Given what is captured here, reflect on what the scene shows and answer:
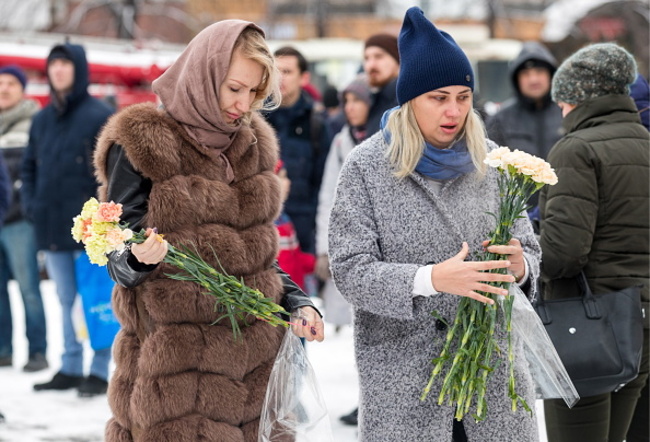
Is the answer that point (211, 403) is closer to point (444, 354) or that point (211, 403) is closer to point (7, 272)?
point (444, 354)

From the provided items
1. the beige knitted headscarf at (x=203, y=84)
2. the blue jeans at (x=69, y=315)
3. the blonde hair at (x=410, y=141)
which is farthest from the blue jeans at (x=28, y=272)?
the blonde hair at (x=410, y=141)

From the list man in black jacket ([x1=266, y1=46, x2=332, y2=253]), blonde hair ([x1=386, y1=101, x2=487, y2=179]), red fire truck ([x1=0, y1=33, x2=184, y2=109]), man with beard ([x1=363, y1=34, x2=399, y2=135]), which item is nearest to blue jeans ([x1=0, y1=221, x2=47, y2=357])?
man in black jacket ([x1=266, y1=46, x2=332, y2=253])

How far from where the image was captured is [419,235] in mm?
2592

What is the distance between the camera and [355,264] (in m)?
2.53

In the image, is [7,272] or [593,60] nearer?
[593,60]

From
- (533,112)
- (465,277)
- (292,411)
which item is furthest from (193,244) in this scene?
(533,112)

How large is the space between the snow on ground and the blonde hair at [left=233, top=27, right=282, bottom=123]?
8.69ft

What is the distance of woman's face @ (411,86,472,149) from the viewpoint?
8.61 feet

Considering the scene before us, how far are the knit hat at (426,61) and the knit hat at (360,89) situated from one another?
2.82 metres

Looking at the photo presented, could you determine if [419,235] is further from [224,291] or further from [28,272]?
[28,272]

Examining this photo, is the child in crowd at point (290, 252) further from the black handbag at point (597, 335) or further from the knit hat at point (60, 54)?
the black handbag at point (597, 335)

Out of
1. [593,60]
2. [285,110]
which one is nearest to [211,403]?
[593,60]

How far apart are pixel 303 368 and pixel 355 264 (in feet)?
1.36

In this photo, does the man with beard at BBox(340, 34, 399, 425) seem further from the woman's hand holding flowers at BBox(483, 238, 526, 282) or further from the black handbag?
the woman's hand holding flowers at BBox(483, 238, 526, 282)
